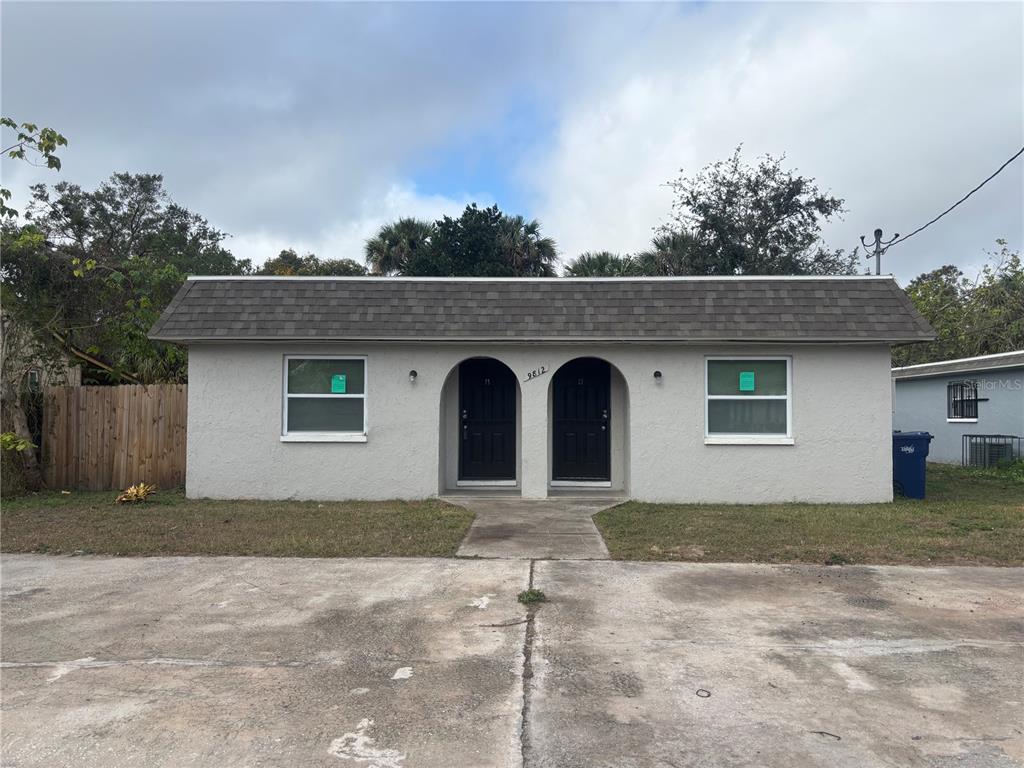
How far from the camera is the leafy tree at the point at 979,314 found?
24297 mm

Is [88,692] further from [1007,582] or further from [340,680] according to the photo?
[1007,582]

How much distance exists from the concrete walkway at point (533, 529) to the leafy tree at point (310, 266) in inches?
987

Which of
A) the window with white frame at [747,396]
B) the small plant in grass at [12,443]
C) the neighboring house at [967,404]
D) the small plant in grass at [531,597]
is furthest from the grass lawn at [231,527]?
the neighboring house at [967,404]

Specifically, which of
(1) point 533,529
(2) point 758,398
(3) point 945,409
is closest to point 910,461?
(2) point 758,398

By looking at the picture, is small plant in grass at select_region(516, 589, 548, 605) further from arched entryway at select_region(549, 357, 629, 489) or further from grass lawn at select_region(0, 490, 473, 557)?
arched entryway at select_region(549, 357, 629, 489)

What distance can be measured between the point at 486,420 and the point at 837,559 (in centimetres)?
628

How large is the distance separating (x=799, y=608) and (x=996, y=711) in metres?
1.82

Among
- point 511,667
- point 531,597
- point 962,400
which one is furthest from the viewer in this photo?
point 962,400

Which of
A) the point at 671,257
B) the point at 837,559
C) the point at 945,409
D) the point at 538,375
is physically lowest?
the point at 837,559

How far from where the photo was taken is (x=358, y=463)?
10719mm

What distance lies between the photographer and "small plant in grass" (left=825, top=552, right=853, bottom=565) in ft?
23.0

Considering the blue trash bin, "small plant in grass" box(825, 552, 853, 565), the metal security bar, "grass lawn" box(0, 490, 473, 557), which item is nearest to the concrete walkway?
"grass lawn" box(0, 490, 473, 557)

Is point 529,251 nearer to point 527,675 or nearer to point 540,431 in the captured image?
point 540,431

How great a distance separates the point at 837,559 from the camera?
7090 mm
